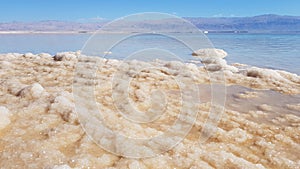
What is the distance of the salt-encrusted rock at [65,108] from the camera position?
688 cm

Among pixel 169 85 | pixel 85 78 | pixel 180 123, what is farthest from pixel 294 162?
pixel 85 78

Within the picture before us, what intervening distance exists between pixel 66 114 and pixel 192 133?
318 centimetres

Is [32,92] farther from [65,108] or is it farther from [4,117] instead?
[4,117]

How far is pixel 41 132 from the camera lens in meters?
6.16

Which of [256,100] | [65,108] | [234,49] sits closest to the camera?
[65,108]

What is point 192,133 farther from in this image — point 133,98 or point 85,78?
point 85,78

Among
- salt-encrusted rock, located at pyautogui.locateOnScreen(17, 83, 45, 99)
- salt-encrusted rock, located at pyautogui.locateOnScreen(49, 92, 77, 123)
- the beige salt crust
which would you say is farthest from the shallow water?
salt-encrusted rock, located at pyautogui.locateOnScreen(17, 83, 45, 99)

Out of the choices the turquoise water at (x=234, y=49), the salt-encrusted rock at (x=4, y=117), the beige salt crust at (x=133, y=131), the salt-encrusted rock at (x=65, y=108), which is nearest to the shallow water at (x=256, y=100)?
the beige salt crust at (x=133, y=131)

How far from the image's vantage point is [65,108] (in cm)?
736

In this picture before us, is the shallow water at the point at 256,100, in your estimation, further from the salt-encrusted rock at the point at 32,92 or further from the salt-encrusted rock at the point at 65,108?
the salt-encrusted rock at the point at 32,92

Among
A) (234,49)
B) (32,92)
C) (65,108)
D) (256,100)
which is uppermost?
(32,92)

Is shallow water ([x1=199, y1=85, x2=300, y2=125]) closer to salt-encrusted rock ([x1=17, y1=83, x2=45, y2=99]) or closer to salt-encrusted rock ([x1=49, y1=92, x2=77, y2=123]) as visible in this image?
salt-encrusted rock ([x1=49, y1=92, x2=77, y2=123])

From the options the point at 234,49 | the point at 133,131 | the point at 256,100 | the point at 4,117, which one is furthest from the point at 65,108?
the point at 234,49

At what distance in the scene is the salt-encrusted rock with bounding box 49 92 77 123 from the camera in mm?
6879
